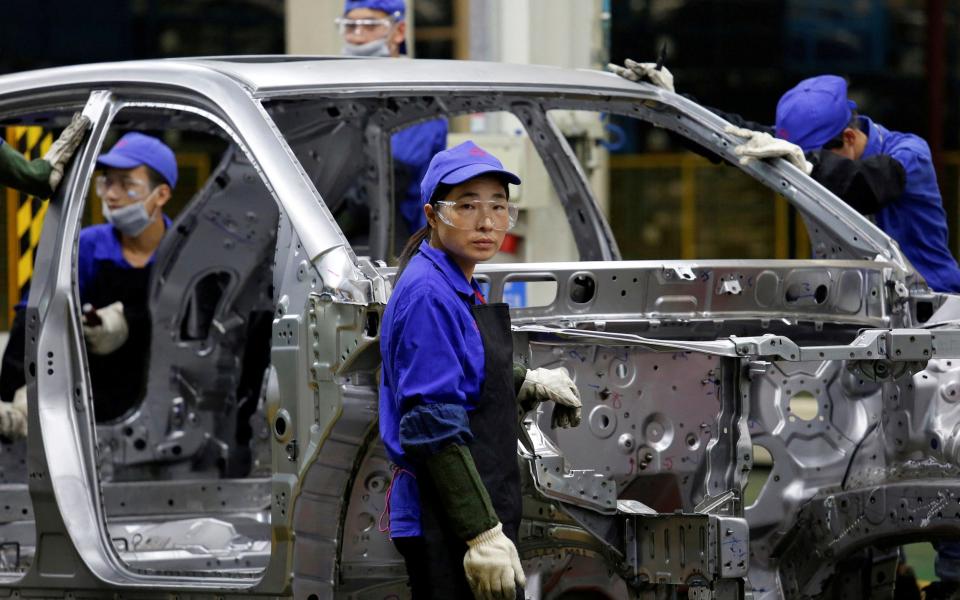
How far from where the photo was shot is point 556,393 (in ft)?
15.0

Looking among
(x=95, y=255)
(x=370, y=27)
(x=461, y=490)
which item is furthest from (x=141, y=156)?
(x=461, y=490)

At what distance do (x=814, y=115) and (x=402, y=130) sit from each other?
1.51 meters

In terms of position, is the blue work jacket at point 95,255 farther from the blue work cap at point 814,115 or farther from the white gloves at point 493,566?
the white gloves at point 493,566

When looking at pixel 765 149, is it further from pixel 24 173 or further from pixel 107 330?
pixel 107 330

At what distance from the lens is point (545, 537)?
476 centimetres

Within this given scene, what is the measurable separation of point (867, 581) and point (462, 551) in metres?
2.13

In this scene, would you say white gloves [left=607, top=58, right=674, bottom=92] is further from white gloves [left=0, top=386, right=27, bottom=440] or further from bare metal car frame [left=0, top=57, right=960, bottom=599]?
white gloves [left=0, top=386, right=27, bottom=440]

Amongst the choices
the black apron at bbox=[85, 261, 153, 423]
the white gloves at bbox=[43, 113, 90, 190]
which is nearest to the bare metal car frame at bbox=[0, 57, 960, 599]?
the white gloves at bbox=[43, 113, 90, 190]

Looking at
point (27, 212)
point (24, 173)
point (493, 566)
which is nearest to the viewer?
point (493, 566)

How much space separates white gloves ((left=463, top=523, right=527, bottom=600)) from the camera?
412 cm

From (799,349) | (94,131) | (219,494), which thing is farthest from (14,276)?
(799,349)

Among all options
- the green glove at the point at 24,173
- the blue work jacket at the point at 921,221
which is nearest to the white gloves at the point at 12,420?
the green glove at the point at 24,173

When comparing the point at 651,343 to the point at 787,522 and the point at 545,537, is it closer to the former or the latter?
the point at 545,537

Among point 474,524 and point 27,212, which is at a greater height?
point 27,212
